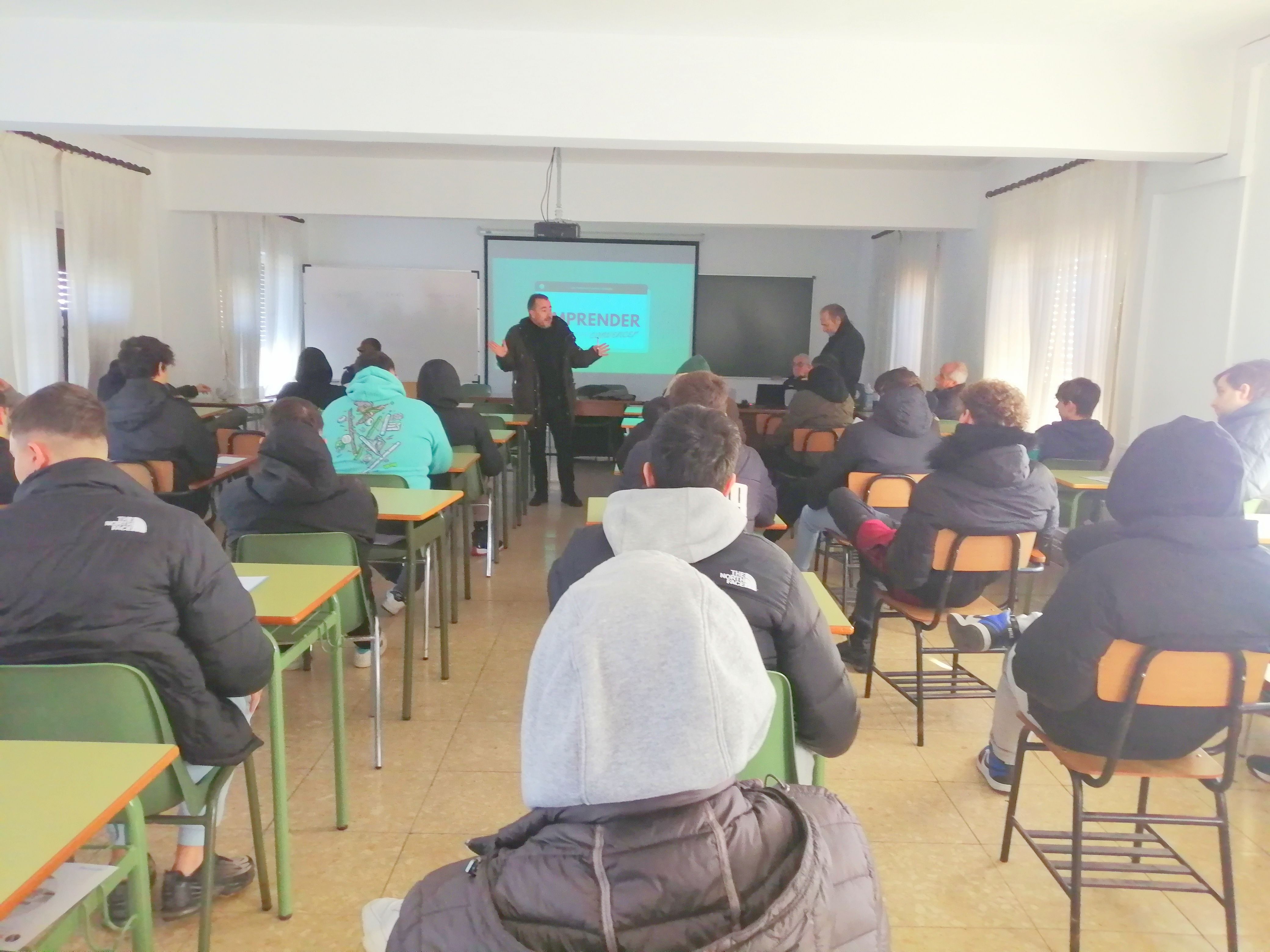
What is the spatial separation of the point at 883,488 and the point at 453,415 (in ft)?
7.62

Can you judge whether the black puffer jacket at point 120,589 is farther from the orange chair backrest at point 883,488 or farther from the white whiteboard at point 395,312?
the white whiteboard at point 395,312

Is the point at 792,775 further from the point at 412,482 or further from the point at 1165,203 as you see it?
the point at 1165,203

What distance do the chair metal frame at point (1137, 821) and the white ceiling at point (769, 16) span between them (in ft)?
10.1

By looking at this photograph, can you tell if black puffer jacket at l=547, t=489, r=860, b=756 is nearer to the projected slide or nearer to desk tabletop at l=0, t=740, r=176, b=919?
desk tabletop at l=0, t=740, r=176, b=919

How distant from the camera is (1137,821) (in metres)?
2.20

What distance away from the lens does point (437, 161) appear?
751 centimetres

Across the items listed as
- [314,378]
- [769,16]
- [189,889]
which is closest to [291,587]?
[189,889]

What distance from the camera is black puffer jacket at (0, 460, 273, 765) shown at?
5.39ft

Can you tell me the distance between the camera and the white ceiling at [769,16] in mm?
3947

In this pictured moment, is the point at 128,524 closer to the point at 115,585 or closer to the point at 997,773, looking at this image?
the point at 115,585

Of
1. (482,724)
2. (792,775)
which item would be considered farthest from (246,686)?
(482,724)

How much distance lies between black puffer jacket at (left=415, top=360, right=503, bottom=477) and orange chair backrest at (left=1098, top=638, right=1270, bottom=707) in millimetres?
3441

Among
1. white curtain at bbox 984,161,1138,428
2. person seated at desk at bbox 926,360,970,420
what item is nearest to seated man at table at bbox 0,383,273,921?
white curtain at bbox 984,161,1138,428

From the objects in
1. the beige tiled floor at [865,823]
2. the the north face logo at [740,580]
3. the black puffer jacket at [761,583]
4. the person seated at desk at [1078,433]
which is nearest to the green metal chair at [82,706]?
the beige tiled floor at [865,823]
